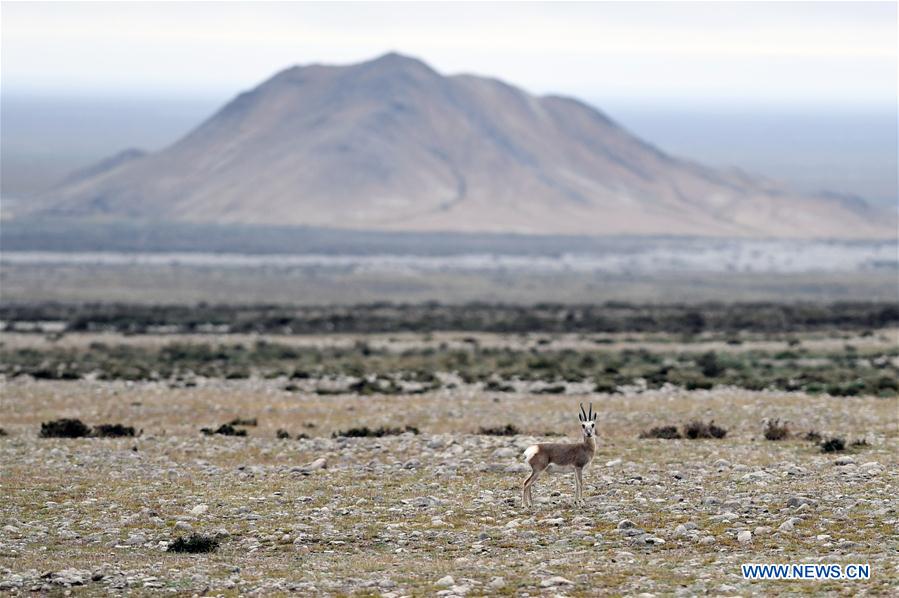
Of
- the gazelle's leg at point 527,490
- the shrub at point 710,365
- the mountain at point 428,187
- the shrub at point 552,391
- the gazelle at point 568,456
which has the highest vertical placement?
the mountain at point 428,187

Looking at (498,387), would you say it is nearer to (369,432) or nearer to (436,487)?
(369,432)

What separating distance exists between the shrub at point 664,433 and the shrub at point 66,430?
384 inches

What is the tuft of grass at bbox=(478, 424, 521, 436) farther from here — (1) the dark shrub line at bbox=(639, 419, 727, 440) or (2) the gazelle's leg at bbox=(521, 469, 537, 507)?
(2) the gazelle's leg at bbox=(521, 469, 537, 507)

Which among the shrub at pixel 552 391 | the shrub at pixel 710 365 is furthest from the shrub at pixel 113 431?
the shrub at pixel 710 365

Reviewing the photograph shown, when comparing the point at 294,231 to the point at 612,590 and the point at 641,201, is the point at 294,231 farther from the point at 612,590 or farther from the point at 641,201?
the point at 612,590

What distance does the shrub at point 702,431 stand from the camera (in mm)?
22516

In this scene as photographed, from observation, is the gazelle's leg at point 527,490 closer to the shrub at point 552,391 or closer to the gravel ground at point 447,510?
the gravel ground at point 447,510

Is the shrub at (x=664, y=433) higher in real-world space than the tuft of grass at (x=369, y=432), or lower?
higher

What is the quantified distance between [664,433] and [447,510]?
7415 mm

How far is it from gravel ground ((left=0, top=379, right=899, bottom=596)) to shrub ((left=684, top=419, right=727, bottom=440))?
46 centimetres

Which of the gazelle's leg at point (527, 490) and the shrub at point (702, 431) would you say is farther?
the shrub at point (702, 431)

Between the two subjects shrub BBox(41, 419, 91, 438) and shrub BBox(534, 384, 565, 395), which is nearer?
shrub BBox(41, 419, 91, 438)

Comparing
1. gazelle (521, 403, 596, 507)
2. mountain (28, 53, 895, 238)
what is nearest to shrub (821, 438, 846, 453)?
gazelle (521, 403, 596, 507)

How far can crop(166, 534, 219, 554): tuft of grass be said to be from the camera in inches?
565
